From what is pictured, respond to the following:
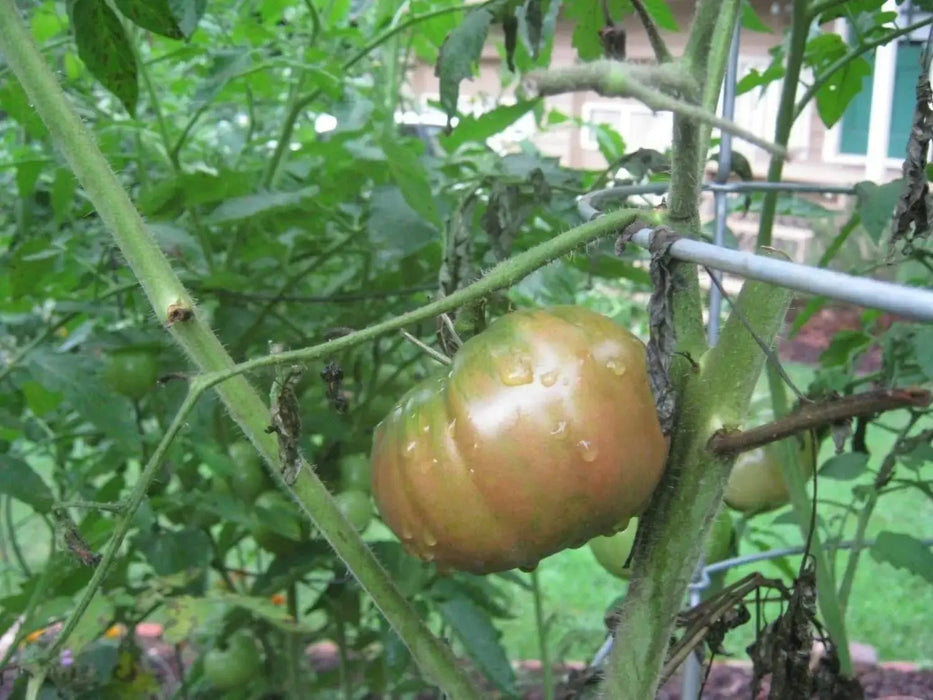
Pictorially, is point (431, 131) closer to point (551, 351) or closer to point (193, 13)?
point (193, 13)

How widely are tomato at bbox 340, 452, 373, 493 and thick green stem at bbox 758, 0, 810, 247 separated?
0.54 meters

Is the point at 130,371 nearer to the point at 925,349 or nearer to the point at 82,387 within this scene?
the point at 82,387

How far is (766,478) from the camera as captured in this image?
0.94m

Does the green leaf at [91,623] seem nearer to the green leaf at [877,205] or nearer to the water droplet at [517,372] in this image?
the water droplet at [517,372]

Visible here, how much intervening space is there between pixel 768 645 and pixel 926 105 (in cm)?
38

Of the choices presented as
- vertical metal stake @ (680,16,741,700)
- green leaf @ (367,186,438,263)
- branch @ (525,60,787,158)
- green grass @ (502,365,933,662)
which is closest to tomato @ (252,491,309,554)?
green leaf @ (367,186,438,263)

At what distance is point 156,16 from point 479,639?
2.48 ft

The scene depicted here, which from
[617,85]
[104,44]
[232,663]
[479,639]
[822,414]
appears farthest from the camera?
[232,663]

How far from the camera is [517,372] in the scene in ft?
1.57

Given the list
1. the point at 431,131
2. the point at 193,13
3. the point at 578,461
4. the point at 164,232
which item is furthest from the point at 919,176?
the point at 431,131

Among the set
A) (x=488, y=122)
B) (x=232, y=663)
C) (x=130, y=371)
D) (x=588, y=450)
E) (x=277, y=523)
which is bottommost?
(x=232, y=663)

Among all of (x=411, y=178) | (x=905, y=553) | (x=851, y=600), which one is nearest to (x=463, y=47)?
(x=411, y=178)

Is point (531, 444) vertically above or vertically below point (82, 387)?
above

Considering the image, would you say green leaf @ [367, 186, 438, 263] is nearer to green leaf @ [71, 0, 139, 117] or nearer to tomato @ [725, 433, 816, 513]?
green leaf @ [71, 0, 139, 117]
